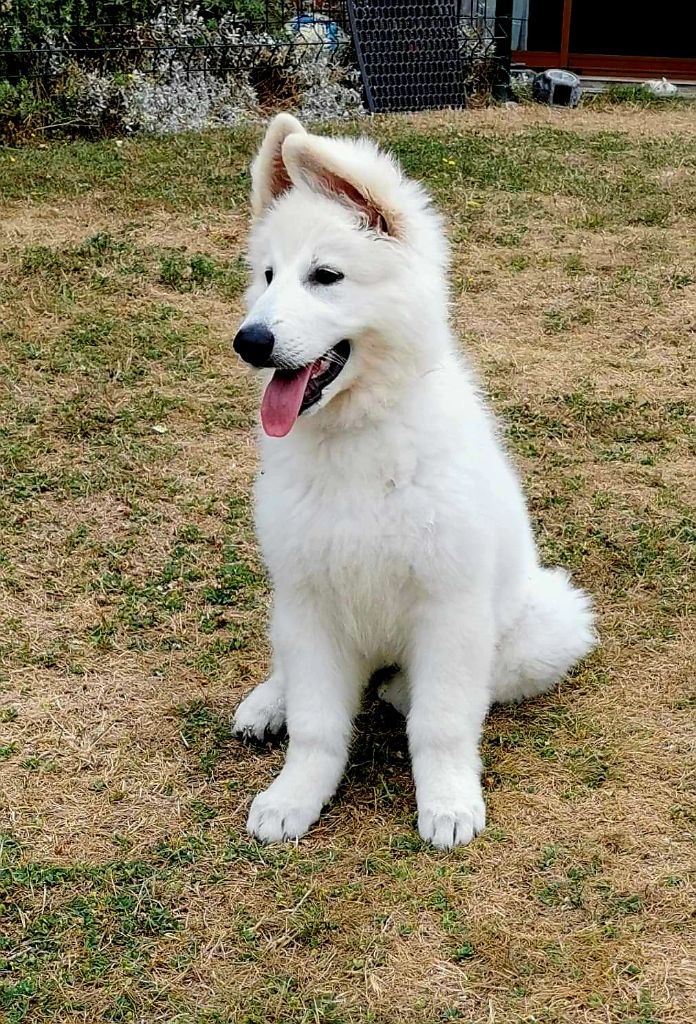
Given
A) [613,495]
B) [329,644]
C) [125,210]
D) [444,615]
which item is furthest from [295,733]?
[125,210]

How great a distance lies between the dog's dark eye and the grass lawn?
1338mm

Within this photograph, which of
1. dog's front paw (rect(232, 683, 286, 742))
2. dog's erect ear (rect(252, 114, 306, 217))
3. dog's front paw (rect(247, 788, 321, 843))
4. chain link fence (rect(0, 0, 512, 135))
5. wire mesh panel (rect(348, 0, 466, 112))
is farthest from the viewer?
wire mesh panel (rect(348, 0, 466, 112))

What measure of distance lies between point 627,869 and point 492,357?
3.52m

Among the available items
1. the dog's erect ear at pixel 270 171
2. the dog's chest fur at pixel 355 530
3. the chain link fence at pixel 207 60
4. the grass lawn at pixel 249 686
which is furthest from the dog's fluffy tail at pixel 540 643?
the chain link fence at pixel 207 60

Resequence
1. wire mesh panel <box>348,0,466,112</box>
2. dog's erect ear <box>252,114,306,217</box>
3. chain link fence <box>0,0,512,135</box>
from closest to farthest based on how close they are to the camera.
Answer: dog's erect ear <box>252,114,306,217</box> < chain link fence <box>0,0,512,135</box> < wire mesh panel <box>348,0,466,112</box>

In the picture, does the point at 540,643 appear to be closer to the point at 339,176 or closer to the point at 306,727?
the point at 306,727

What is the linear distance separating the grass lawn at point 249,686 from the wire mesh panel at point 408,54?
358 centimetres

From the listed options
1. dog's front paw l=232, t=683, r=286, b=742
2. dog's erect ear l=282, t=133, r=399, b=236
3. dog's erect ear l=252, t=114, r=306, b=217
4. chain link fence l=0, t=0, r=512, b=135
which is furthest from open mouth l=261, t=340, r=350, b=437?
chain link fence l=0, t=0, r=512, b=135

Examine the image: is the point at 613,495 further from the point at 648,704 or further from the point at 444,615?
the point at 444,615

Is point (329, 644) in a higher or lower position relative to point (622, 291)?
higher

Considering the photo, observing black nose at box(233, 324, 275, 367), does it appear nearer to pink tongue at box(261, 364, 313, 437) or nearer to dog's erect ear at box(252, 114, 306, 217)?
pink tongue at box(261, 364, 313, 437)

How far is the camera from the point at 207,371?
578cm

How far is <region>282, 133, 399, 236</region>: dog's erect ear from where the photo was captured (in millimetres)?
2689

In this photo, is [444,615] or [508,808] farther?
[508,808]
